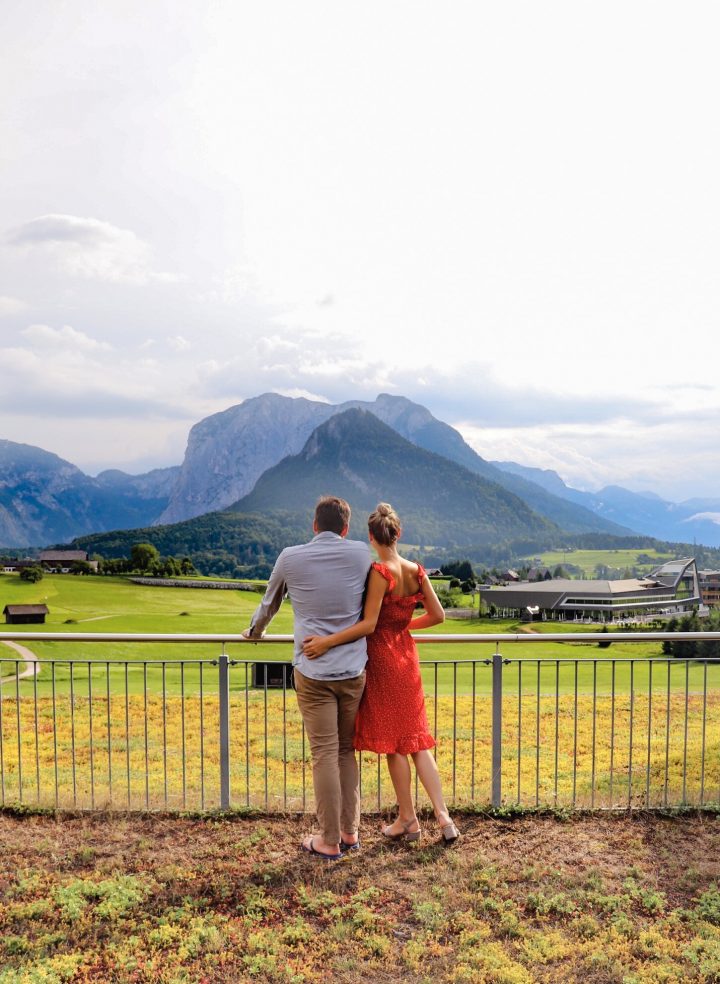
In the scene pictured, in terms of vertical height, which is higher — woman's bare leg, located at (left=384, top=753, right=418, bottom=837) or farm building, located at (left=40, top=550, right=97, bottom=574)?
woman's bare leg, located at (left=384, top=753, right=418, bottom=837)

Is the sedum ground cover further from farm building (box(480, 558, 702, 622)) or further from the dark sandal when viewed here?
farm building (box(480, 558, 702, 622))

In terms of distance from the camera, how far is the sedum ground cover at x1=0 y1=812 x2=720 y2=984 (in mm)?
3672

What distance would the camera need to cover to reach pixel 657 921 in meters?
4.09

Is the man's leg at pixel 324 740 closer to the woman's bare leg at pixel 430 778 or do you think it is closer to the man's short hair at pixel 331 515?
the woman's bare leg at pixel 430 778

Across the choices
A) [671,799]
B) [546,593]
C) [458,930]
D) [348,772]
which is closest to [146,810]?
[348,772]

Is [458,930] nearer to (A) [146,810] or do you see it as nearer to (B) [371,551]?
(B) [371,551]

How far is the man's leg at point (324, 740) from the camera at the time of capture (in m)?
4.75

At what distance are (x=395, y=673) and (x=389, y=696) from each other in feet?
0.50

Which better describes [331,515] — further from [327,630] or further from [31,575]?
[31,575]

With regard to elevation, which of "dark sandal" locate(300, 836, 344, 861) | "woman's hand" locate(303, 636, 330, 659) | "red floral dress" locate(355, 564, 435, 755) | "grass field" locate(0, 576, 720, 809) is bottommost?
"grass field" locate(0, 576, 720, 809)

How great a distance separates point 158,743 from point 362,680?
7.15 meters

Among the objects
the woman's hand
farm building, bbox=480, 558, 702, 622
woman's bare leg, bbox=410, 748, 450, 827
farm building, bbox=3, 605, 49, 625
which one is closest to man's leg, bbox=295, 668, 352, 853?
the woman's hand

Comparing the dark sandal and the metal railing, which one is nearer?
the dark sandal

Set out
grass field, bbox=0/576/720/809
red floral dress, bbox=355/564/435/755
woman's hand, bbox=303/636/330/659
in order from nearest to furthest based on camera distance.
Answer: woman's hand, bbox=303/636/330/659 → red floral dress, bbox=355/564/435/755 → grass field, bbox=0/576/720/809
